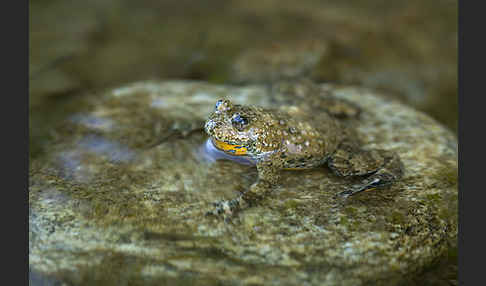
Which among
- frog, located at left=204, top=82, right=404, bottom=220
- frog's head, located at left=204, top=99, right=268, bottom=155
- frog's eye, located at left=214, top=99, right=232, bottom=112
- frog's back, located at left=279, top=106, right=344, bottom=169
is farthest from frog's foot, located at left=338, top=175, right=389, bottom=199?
frog's eye, located at left=214, top=99, right=232, bottom=112

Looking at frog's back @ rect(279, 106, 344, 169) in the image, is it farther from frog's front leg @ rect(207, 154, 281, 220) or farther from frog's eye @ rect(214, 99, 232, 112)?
frog's eye @ rect(214, 99, 232, 112)

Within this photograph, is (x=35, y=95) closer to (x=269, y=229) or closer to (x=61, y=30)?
(x=61, y=30)

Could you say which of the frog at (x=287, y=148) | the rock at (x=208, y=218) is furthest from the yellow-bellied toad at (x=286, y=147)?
the rock at (x=208, y=218)

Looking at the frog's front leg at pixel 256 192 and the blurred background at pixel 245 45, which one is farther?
the blurred background at pixel 245 45

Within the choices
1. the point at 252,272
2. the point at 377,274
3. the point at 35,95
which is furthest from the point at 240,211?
the point at 35,95

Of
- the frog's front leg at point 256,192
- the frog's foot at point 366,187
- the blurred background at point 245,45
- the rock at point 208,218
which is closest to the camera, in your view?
the rock at point 208,218

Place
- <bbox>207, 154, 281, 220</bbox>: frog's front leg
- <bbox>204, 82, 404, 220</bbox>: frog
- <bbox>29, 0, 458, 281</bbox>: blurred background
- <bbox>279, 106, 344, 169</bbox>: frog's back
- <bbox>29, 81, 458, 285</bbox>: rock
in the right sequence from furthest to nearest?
<bbox>29, 0, 458, 281</bbox>: blurred background
<bbox>279, 106, 344, 169</bbox>: frog's back
<bbox>204, 82, 404, 220</bbox>: frog
<bbox>207, 154, 281, 220</bbox>: frog's front leg
<bbox>29, 81, 458, 285</bbox>: rock

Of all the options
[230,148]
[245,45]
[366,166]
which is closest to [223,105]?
[230,148]

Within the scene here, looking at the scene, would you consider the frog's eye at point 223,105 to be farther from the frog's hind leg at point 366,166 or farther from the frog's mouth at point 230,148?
the frog's hind leg at point 366,166
